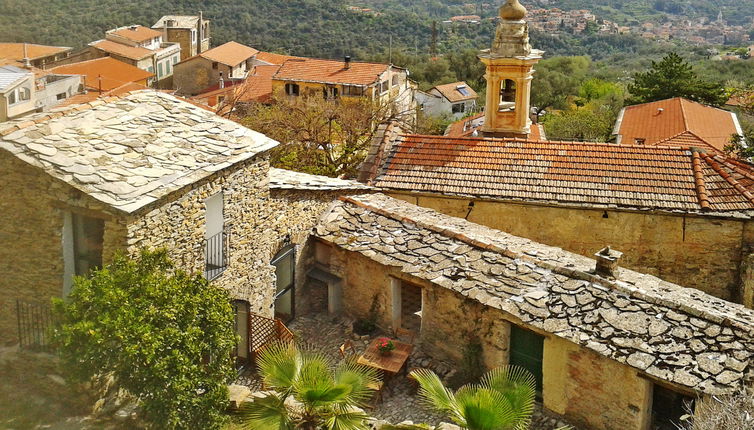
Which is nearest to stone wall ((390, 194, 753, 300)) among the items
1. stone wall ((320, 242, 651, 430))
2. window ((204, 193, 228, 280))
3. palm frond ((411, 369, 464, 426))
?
stone wall ((320, 242, 651, 430))

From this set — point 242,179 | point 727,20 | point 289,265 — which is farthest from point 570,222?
point 727,20

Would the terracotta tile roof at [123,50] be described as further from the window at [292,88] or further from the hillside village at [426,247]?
the hillside village at [426,247]

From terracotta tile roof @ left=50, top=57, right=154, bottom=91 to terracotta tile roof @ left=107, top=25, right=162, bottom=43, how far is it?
1300 centimetres

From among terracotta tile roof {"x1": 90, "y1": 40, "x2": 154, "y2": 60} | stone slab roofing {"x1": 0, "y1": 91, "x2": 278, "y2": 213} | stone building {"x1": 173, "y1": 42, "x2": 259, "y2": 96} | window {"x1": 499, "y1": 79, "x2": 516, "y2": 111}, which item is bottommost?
stone building {"x1": 173, "y1": 42, "x2": 259, "y2": 96}

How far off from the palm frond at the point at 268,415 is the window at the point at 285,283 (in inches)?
209

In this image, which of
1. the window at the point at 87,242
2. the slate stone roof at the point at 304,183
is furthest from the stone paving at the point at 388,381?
the window at the point at 87,242

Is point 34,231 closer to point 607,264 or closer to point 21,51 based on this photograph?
point 607,264

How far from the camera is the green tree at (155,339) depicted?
383 inches

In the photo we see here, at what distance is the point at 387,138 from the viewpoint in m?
21.3

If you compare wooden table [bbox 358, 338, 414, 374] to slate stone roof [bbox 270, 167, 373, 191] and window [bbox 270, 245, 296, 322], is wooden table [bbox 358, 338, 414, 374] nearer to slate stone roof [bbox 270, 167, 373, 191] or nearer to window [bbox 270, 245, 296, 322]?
window [bbox 270, 245, 296, 322]

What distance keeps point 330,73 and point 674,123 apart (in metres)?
26.1

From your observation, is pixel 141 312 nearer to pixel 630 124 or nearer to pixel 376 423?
pixel 376 423

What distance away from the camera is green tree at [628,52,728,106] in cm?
4688

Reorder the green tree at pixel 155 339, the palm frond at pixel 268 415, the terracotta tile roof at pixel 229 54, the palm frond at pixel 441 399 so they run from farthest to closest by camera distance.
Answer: the terracotta tile roof at pixel 229 54, the palm frond at pixel 268 415, the palm frond at pixel 441 399, the green tree at pixel 155 339
